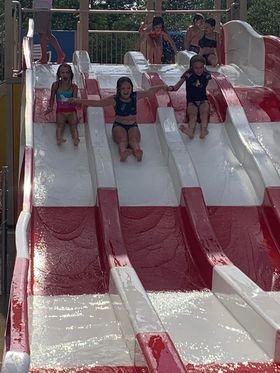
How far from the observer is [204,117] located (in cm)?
711

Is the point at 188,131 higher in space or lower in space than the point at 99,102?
lower

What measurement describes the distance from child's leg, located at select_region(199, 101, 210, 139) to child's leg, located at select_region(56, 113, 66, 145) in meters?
1.31

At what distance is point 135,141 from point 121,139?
0.13m

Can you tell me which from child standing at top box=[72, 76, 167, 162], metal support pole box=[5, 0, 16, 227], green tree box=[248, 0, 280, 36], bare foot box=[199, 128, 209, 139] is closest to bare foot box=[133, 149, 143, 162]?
child standing at top box=[72, 76, 167, 162]

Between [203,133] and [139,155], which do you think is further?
[203,133]

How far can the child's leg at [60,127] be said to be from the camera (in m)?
6.80

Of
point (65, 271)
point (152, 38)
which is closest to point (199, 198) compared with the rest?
point (65, 271)

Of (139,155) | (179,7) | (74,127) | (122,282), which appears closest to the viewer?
(122,282)

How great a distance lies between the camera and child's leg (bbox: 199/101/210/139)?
699 centimetres

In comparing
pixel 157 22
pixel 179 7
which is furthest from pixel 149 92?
pixel 179 7

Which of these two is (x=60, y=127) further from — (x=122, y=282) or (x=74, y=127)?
(x=122, y=282)

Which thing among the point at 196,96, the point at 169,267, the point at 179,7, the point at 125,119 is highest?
the point at 196,96

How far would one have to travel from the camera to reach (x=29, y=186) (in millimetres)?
5707

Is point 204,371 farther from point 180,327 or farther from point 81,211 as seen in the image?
point 81,211
